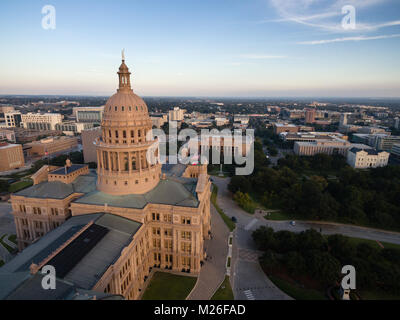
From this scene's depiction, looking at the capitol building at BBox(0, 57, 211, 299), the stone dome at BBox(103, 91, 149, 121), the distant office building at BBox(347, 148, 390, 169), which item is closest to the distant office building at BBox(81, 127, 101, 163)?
the capitol building at BBox(0, 57, 211, 299)

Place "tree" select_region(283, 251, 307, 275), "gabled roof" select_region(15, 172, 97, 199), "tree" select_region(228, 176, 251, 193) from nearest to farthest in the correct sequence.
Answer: "tree" select_region(283, 251, 307, 275) < "gabled roof" select_region(15, 172, 97, 199) < "tree" select_region(228, 176, 251, 193)

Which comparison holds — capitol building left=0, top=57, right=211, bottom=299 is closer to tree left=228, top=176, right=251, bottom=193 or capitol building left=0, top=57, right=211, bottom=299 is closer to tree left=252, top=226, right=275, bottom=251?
tree left=252, top=226, right=275, bottom=251

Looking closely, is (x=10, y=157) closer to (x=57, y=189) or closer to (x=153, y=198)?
(x=57, y=189)

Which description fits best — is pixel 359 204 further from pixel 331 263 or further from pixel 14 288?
pixel 14 288

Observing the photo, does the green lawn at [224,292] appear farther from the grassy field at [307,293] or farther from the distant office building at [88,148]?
the distant office building at [88,148]

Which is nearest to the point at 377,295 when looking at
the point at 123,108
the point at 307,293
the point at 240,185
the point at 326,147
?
the point at 307,293
